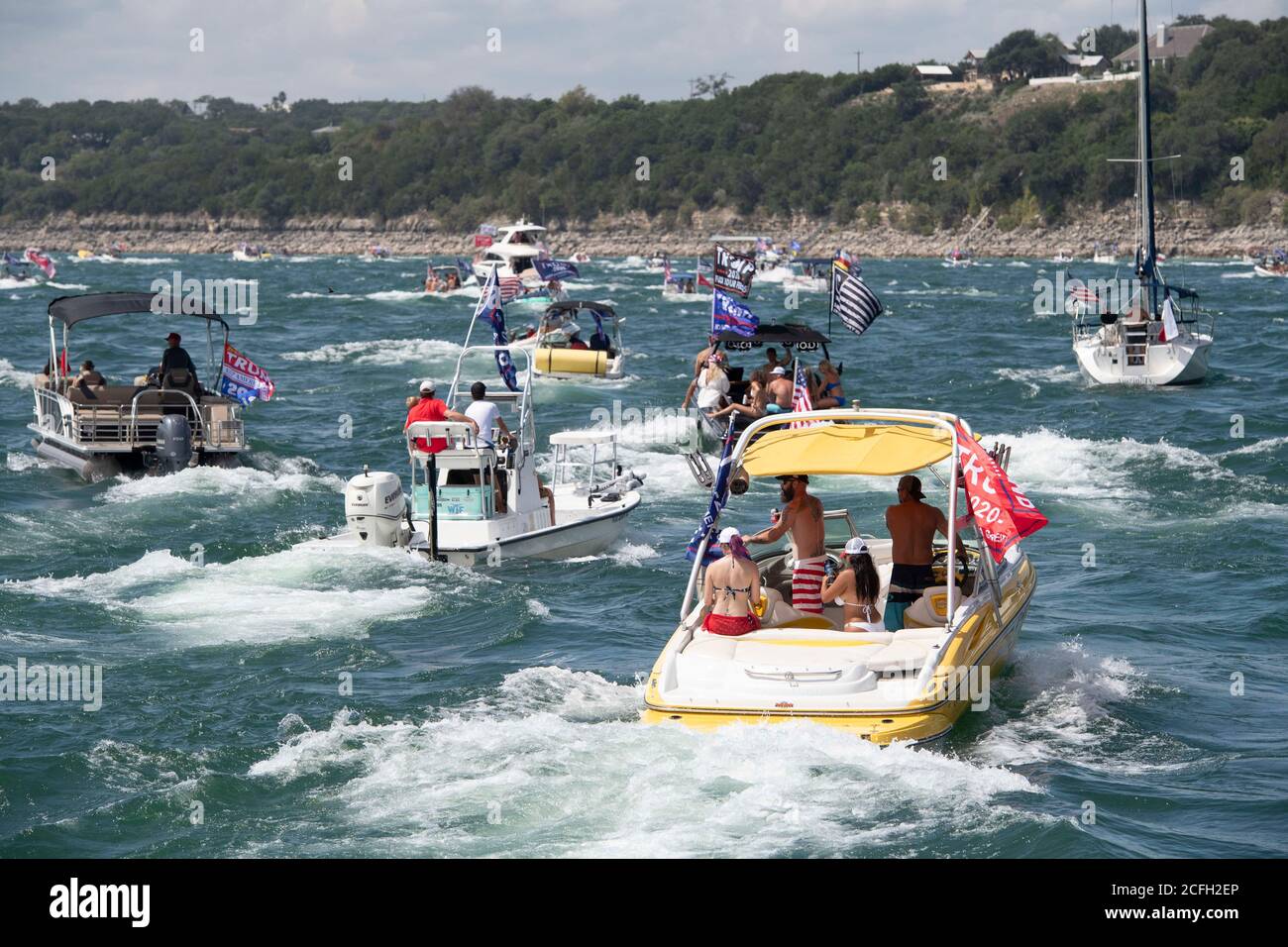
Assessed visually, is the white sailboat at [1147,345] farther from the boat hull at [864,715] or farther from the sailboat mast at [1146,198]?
the boat hull at [864,715]

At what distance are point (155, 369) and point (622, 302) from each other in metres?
50.8

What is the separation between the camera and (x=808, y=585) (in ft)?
46.4

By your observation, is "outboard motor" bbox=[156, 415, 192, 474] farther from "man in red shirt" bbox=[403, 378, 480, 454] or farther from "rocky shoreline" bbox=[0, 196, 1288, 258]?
"rocky shoreline" bbox=[0, 196, 1288, 258]

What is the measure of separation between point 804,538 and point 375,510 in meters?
6.56

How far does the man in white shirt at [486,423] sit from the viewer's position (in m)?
19.7

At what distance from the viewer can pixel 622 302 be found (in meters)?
77.9

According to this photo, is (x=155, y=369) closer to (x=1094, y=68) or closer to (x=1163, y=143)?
(x=1163, y=143)

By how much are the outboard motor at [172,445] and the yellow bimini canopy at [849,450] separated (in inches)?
556

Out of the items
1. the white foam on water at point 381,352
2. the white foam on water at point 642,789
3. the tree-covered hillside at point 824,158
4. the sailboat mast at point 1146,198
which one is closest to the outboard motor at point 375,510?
the white foam on water at point 642,789

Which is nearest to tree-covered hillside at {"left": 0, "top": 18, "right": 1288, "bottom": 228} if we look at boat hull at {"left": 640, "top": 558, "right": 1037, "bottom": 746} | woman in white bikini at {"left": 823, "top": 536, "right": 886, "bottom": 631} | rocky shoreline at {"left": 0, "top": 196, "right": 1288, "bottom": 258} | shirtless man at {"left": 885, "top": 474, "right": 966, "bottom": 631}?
rocky shoreline at {"left": 0, "top": 196, "right": 1288, "bottom": 258}

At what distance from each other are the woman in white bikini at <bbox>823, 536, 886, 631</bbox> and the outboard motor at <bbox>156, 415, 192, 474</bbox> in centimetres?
1490

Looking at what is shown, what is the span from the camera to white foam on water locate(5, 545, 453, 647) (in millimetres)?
16797

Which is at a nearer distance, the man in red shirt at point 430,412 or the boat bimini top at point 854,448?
the boat bimini top at point 854,448
